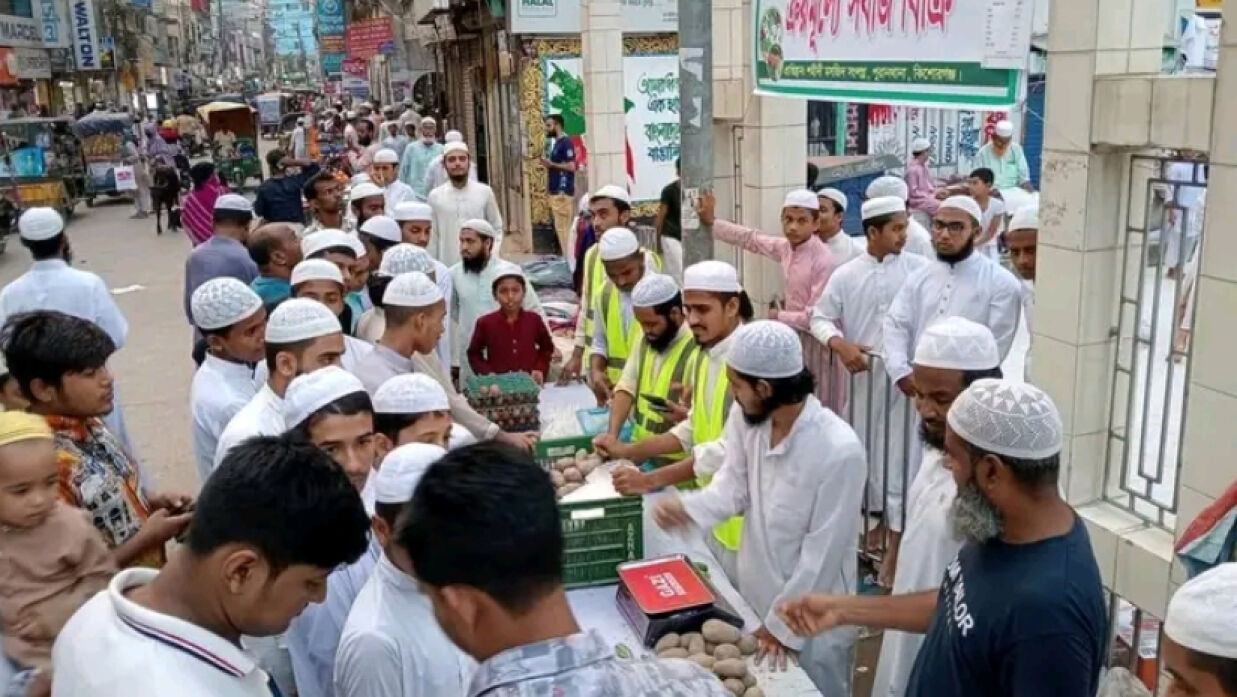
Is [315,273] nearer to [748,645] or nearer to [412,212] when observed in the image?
[412,212]

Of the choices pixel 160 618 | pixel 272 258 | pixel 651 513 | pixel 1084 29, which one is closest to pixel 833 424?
pixel 651 513

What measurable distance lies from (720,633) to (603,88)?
8.56 meters

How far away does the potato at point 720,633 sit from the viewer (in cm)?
324

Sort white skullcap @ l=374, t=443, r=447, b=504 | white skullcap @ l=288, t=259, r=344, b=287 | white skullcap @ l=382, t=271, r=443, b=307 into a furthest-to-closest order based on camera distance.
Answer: white skullcap @ l=288, t=259, r=344, b=287, white skullcap @ l=382, t=271, r=443, b=307, white skullcap @ l=374, t=443, r=447, b=504

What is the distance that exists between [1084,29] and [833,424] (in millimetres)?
2008

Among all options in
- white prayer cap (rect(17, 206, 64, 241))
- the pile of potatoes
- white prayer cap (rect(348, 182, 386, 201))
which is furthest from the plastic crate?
white prayer cap (rect(348, 182, 386, 201))

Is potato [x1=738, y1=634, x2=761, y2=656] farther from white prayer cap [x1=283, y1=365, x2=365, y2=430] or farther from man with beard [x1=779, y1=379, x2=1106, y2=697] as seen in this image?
white prayer cap [x1=283, y1=365, x2=365, y2=430]

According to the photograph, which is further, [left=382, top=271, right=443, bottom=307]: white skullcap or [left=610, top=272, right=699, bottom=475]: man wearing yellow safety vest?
[left=610, top=272, right=699, bottom=475]: man wearing yellow safety vest

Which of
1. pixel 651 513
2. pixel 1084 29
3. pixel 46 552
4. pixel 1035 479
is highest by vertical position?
pixel 1084 29

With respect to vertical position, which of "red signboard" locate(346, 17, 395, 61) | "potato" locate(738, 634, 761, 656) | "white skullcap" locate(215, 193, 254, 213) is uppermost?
"red signboard" locate(346, 17, 395, 61)

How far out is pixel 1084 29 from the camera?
4117mm

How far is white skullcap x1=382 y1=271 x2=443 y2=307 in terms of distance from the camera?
455 centimetres

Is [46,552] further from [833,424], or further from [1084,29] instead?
[1084,29]

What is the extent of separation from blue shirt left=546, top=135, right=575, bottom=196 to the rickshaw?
16.9m
